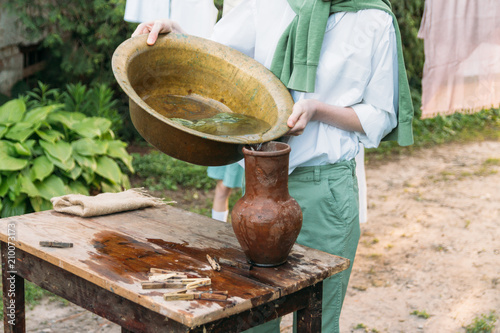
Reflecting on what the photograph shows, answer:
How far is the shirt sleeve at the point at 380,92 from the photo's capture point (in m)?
2.29

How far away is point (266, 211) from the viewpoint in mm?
1884

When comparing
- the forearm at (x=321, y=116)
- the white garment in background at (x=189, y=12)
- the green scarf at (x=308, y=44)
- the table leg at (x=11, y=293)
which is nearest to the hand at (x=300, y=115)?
the forearm at (x=321, y=116)

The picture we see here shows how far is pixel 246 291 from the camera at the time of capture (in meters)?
1.76

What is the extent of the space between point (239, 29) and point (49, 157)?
276 cm

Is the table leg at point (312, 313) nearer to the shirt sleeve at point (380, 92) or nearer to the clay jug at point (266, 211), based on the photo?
the clay jug at point (266, 211)

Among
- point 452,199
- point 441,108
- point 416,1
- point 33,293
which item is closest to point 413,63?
point 416,1

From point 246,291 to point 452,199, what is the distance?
493 cm

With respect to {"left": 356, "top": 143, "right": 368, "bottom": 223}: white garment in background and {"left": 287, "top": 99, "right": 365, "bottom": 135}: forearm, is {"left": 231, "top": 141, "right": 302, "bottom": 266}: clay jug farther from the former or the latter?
{"left": 356, "top": 143, "right": 368, "bottom": 223}: white garment in background

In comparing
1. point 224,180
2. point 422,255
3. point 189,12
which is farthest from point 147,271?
point 422,255

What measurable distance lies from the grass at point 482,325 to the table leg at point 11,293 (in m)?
2.56

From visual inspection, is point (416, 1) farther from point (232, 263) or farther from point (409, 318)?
point (232, 263)

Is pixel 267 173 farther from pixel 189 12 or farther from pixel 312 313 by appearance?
pixel 189 12

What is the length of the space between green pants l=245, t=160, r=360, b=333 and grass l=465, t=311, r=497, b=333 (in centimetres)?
159

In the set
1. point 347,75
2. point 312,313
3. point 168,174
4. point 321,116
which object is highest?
point 347,75
